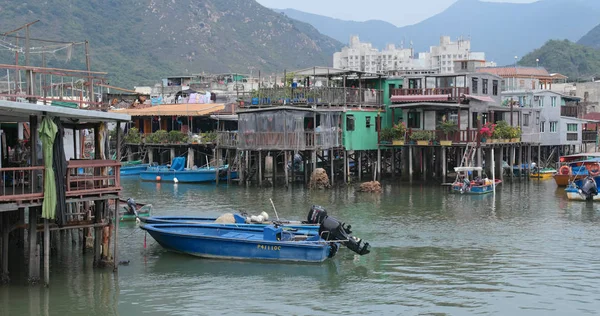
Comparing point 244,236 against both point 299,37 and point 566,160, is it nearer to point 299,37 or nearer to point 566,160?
point 566,160

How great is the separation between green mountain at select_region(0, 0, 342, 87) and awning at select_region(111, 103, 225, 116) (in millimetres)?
38613

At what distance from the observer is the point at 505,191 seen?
50.3 meters

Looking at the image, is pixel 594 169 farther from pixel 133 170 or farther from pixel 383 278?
pixel 133 170

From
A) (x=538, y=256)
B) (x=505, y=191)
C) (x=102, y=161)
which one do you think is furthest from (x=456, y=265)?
(x=505, y=191)

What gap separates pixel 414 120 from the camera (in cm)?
5550

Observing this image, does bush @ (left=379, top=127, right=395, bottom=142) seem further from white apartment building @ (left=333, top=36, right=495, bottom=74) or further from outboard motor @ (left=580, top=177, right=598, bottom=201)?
white apartment building @ (left=333, top=36, right=495, bottom=74)

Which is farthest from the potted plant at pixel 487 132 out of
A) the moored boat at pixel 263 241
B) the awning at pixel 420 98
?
the moored boat at pixel 263 241

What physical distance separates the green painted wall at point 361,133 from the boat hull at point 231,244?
25990mm

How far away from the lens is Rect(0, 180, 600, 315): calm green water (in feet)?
71.1

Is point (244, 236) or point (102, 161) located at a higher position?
point (102, 161)

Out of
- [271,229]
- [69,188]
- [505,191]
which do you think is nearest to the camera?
[69,188]

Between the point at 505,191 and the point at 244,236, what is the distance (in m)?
27.7

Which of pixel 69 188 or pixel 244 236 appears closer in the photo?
pixel 69 188

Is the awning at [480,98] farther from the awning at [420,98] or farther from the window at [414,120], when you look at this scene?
the window at [414,120]
